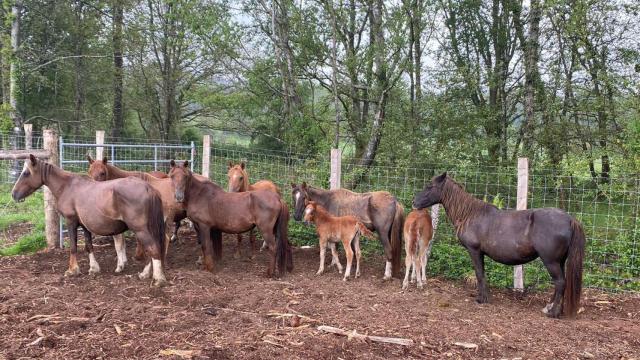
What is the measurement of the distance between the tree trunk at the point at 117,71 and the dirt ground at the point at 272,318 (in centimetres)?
1353

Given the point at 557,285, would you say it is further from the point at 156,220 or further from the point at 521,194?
the point at 156,220

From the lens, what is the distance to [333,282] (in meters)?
6.57

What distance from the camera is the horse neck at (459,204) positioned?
20.3ft

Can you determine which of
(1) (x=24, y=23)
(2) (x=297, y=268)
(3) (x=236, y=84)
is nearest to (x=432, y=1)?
(3) (x=236, y=84)

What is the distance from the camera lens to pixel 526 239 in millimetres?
5555

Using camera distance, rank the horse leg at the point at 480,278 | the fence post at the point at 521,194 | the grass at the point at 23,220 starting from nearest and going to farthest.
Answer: the horse leg at the point at 480,278, the fence post at the point at 521,194, the grass at the point at 23,220

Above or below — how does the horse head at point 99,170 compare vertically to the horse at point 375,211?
above

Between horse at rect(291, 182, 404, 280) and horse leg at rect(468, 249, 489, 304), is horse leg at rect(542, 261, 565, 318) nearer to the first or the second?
horse leg at rect(468, 249, 489, 304)

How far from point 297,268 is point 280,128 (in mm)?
9525

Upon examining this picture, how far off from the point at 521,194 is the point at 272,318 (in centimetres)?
413

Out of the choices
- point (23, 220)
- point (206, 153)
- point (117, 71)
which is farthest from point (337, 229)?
point (117, 71)

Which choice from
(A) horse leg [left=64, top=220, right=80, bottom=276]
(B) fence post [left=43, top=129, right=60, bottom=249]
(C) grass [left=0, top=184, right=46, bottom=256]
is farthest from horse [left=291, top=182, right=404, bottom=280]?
(C) grass [left=0, top=184, right=46, bottom=256]

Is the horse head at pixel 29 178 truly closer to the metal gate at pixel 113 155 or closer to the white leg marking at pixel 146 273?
the metal gate at pixel 113 155

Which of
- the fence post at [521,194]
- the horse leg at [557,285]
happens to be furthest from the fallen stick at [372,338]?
the fence post at [521,194]
